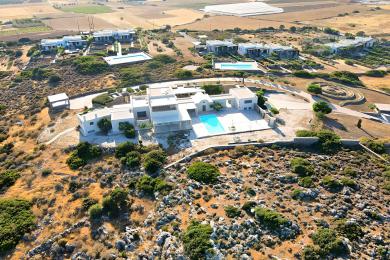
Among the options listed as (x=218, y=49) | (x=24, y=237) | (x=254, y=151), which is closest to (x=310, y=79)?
(x=218, y=49)

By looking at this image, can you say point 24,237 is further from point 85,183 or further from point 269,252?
point 269,252

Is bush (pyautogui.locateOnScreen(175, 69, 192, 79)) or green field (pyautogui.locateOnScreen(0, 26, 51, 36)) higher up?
green field (pyautogui.locateOnScreen(0, 26, 51, 36))

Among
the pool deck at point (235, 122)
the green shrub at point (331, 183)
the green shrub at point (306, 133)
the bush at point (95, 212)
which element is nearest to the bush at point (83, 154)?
the bush at point (95, 212)

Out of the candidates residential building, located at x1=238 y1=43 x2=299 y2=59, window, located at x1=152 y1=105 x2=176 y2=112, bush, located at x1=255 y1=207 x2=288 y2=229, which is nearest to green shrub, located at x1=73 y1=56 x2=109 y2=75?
window, located at x1=152 y1=105 x2=176 y2=112

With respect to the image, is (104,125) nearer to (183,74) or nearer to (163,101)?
(163,101)

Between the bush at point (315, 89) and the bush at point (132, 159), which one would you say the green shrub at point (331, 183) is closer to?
the bush at point (132, 159)

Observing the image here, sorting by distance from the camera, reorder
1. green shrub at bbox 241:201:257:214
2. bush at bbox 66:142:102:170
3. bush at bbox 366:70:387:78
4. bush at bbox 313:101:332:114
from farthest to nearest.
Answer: bush at bbox 366:70:387:78 → bush at bbox 313:101:332:114 → bush at bbox 66:142:102:170 → green shrub at bbox 241:201:257:214

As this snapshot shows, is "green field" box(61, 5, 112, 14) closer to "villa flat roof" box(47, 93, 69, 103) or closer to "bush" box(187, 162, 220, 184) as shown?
"villa flat roof" box(47, 93, 69, 103)
